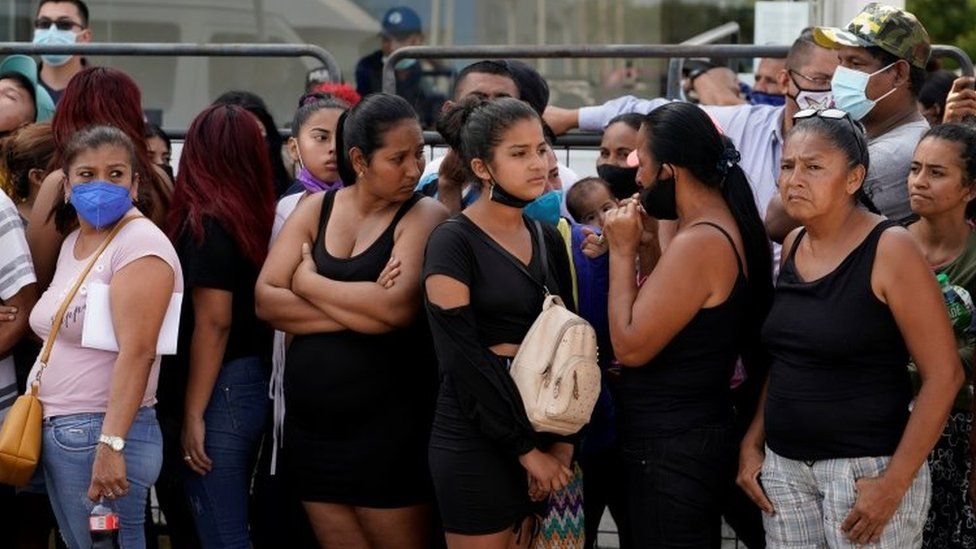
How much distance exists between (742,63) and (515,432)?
7188mm

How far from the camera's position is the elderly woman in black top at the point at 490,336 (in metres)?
4.46

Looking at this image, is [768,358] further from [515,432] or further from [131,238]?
[131,238]

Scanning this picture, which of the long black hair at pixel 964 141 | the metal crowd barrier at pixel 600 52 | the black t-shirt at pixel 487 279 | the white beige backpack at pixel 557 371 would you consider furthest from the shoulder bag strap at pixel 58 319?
the long black hair at pixel 964 141

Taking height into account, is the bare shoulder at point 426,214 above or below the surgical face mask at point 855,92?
below

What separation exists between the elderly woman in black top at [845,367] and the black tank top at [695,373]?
13 centimetres

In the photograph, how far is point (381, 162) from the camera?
4.86m

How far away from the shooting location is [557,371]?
174 inches

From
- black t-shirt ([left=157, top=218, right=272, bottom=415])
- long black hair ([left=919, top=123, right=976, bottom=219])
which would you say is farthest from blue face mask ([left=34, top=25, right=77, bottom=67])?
long black hair ([left=919, top=123, right=976, bottom=219])

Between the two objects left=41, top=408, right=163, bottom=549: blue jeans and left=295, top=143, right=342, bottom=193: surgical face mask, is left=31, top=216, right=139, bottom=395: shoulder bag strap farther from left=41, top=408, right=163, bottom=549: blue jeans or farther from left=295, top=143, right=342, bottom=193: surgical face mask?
left=295, top=143, right=342, bottom=193: surgical face mask

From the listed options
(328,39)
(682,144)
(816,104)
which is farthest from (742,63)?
(682,144)

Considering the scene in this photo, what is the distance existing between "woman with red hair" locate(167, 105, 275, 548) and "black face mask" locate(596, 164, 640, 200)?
1347mm

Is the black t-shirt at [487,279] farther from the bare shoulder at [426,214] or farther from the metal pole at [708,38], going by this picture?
the metal pole at [708,38]

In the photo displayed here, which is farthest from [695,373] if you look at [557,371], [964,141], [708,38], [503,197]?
[708,38]

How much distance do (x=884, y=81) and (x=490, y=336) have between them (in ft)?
5.98
